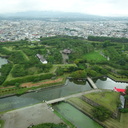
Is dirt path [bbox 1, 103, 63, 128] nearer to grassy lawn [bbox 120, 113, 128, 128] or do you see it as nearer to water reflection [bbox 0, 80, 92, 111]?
water reflection [bbox 0, 80, 92, 111]

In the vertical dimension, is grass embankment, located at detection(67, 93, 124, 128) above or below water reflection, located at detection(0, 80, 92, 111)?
above

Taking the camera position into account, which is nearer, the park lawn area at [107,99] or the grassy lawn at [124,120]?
the grassy lawn at [124,120]

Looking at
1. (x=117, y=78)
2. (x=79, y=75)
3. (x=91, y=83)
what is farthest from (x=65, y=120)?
(x=117, y=78)

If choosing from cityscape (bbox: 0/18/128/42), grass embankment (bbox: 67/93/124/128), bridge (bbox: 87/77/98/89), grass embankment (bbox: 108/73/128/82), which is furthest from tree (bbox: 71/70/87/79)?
cityscape (bbox: 0/18/128/42)

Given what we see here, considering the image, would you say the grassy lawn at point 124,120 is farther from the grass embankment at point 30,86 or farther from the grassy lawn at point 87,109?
the grass embankment at point 30,86

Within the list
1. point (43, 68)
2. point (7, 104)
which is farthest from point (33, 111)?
point (43, 68)

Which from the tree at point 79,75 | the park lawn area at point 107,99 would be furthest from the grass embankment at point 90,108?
the tree at point 79,75

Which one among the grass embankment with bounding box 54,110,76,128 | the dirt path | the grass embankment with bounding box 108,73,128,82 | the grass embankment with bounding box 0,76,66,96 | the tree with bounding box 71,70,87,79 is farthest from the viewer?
the grass embankment with bounding box 108,73,128,82
